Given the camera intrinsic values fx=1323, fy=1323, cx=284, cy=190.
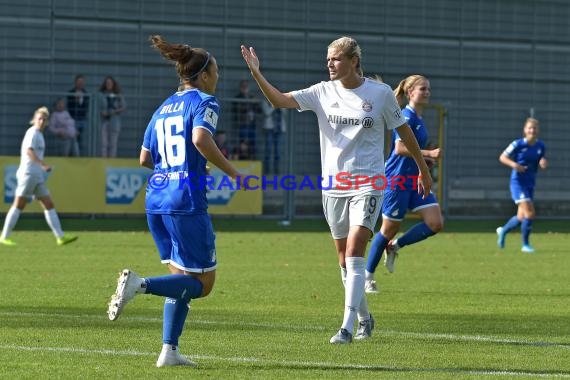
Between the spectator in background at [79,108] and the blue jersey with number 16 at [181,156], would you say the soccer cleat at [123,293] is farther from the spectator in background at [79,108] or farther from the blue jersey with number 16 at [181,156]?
the spectator in background at [79,108]

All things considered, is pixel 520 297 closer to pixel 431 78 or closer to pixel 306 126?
pixel 306 126

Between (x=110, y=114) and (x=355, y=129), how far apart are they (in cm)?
1806

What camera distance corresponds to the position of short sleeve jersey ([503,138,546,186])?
2048cm

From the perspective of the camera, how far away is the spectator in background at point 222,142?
26.4m

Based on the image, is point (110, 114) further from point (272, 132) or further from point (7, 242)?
point (7, 242)

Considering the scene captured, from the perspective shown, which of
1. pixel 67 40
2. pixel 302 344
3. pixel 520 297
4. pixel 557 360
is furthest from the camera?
pixel 67 40

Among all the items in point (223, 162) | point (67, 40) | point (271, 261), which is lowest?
point (271, 261)

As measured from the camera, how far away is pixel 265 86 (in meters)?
9.10

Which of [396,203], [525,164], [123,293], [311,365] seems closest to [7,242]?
[525,164]

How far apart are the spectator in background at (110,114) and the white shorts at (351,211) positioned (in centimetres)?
1753

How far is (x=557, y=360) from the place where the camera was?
8305 millimetres

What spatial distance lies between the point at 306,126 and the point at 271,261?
1234 centimetres

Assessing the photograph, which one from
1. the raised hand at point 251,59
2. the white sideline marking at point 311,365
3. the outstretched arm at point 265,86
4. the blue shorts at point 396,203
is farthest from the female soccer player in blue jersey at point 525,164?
the white sideline marking at point 311,365

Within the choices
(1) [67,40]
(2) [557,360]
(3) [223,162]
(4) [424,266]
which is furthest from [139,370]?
(1) [67,40]
